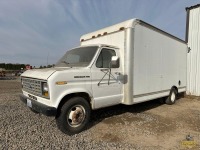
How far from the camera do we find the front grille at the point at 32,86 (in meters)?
4.52

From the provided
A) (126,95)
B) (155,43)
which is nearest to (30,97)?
(126,95)

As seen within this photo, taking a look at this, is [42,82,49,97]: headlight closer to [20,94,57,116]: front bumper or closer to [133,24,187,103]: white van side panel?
[20,94,57,116]: front bumper

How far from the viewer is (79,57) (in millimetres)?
5590

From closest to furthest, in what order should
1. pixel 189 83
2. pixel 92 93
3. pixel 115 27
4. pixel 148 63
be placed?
pixel 92 93 → pixel 115 27 → pixel 148 63 → pixel 189 83

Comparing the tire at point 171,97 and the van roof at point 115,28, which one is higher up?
the van roof at point 115,28

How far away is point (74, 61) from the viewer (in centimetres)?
562

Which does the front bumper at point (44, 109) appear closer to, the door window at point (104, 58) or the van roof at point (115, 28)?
the door window at point (104, 58)

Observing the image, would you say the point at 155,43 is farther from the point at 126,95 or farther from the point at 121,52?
the point at 126,95

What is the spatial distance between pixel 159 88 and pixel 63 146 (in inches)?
185

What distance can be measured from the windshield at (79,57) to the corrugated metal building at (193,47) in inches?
325

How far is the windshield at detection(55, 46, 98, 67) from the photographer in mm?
5257

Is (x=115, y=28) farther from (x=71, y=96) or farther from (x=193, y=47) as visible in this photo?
(x=193, y=47)

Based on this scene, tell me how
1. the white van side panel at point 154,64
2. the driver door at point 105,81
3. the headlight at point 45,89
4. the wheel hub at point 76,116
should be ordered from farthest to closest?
the white van side panel at point 154,64 < the driver door at point 105,81 < the wheel hub at point 76,116 < the headlight at point 45,89

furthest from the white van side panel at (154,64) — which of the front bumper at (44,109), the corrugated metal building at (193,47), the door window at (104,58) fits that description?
the front bumper at (44,109)
